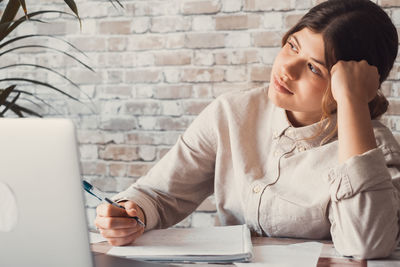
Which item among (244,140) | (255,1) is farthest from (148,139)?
(244,140)

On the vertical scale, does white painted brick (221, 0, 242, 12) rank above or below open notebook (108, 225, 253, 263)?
above

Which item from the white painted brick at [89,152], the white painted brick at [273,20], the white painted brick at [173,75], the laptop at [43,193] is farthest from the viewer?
the white painted brick at [89,152]

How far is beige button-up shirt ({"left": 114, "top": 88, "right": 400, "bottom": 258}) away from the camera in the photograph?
1.26 meters

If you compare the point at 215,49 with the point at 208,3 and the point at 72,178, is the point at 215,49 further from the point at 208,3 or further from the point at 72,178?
the point at 72,178

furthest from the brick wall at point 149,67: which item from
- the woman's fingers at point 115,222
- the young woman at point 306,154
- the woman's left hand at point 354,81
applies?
the woman's fingers at point 115,222

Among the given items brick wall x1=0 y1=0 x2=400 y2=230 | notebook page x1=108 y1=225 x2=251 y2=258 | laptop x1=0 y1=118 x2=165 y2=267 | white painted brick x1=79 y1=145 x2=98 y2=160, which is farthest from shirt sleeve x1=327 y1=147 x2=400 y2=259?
white painted brick x1=79 y1=145 x2=98 y2=160

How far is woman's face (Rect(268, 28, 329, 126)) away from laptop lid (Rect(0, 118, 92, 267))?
0.79m

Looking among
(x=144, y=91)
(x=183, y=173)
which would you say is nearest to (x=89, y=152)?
(x=144, y=91)

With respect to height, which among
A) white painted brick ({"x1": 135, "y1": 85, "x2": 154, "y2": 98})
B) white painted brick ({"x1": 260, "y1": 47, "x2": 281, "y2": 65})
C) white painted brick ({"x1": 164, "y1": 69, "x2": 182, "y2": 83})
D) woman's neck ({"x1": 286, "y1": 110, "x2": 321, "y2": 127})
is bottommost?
woman's neck ({"x1": 286, "y1": 110, "x2": 321, "y2": 127})

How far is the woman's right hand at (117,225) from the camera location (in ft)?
4.12

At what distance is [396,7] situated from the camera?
2164mm

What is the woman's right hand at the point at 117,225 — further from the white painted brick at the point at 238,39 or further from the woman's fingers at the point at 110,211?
the white painted brick at the point at 238,39

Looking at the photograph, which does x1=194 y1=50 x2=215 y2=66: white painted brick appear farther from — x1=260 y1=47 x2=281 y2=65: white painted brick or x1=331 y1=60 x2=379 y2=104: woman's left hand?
x1=331 y1=60 x2=379 y2=104: woman's left hand

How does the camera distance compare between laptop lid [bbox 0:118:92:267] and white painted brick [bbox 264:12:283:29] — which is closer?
laptop lid [bbox 0:118:92:267]
